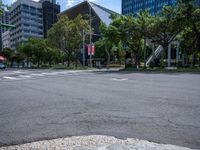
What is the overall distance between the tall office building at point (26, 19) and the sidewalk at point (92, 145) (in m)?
142

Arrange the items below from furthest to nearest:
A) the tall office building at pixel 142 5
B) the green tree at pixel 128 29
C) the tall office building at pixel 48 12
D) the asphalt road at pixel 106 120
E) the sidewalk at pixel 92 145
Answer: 1. the tall office building at pixel 48 12
2. the tall office building at pixel 142 5
3. the green tree at pixel 128 29
4. the asphalt road at pixel 106 120
5. the sidewalk at pixel 92 145

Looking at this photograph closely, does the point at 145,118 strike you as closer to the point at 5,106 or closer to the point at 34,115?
the point at 34,115

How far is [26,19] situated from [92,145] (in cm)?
14949

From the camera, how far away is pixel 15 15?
5965 inches

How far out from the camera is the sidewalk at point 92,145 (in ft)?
14.8

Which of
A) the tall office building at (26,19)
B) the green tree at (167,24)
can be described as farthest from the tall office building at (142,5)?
the green tree at (167,24)

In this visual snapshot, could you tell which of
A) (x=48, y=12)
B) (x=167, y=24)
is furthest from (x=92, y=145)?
(x=48, y=12)

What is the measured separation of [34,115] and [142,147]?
3.72m

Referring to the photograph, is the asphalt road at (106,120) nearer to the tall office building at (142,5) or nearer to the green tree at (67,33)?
the green tree at (67,33)

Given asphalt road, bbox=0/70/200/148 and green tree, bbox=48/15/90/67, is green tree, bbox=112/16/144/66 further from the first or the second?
asphalt road, bbox=0/70/200/148

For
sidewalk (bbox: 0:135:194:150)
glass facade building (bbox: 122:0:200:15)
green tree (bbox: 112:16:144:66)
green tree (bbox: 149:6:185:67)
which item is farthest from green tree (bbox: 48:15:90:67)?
glass facade building (bbox: 122:0:200:15)

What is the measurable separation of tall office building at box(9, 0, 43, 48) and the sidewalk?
14198cm

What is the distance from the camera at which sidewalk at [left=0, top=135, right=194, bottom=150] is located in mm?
4523

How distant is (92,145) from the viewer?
467 cm
